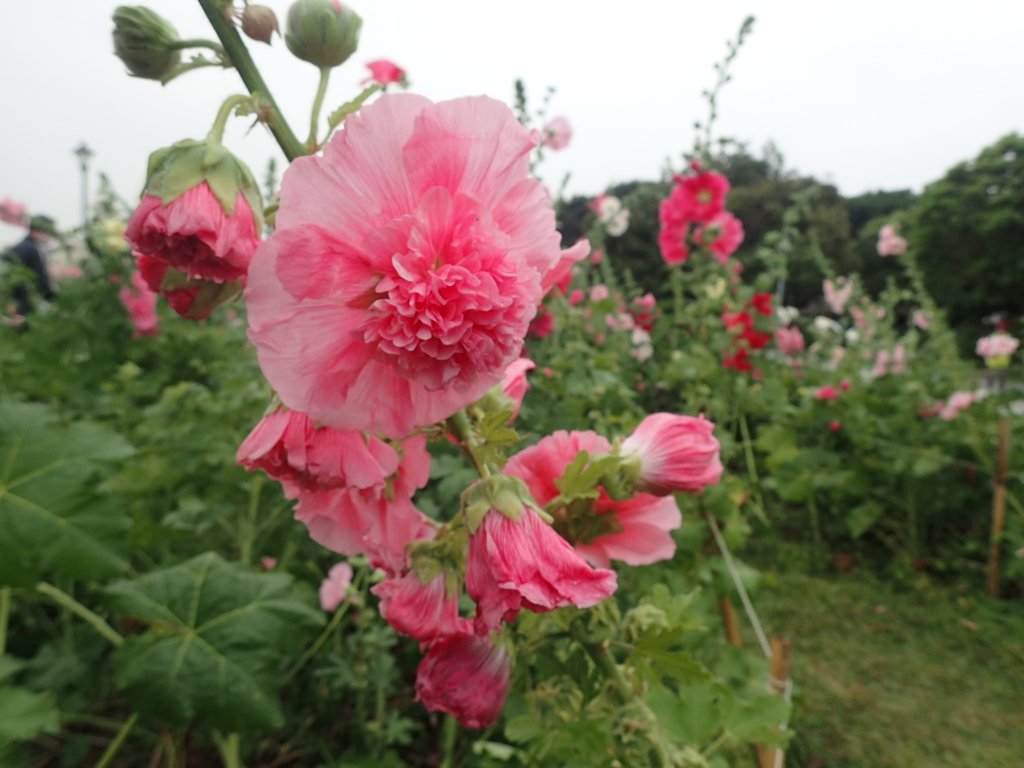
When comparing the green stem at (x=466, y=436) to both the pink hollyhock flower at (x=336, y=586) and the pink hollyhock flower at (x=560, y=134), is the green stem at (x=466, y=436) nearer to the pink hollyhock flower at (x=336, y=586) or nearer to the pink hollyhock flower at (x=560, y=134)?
the pink hollyhock flower at (x=336, y=586)

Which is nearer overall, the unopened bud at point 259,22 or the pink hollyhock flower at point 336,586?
the unopened bud at point 259,22

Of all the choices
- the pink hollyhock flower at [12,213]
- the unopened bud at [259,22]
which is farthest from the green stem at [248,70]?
the pink hollyhock flower at [12,213]

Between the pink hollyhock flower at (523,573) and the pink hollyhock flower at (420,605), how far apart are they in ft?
0.35

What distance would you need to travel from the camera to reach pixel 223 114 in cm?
56

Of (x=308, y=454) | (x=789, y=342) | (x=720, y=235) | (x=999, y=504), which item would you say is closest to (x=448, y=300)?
(x=308, y=454)

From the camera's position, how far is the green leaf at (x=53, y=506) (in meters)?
1.12

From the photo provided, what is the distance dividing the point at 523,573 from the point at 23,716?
40.8 inches

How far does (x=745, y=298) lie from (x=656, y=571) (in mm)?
1755

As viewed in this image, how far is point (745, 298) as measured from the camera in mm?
2957

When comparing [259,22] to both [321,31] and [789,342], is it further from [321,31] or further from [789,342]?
[789,342]

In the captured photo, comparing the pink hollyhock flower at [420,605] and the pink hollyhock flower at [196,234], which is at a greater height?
the pink hollyhock flower at [196,234]

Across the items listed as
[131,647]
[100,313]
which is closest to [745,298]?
[131,647]

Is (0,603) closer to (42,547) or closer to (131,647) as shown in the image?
(131,647)

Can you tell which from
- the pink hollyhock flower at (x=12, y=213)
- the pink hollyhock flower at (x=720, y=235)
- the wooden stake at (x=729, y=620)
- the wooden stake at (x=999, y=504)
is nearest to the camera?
the wooden stake at (x=729, y=620)
